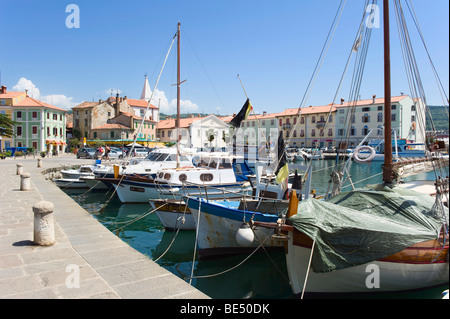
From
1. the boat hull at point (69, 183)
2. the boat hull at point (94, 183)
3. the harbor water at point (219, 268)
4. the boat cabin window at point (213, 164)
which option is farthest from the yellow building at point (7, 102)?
the harbor water at point (219, 268)

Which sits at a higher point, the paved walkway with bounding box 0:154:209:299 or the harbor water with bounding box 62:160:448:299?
the paved walkway with bounding box 0:154:209:299

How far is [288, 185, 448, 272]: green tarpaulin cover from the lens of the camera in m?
6.82

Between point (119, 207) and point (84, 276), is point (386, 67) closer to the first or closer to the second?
point (84, 276)

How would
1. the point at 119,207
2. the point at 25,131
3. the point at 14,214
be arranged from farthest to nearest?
1. the point at 25,131
2. the point at 119,207
3. the point at 14,214

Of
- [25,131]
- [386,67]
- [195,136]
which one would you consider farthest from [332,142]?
[386,67]

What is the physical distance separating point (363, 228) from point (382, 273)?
1.13 m

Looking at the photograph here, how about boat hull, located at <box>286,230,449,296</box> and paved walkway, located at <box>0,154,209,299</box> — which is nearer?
paved walkway, located at <box>0,154,209,299</box>

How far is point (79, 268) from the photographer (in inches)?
233

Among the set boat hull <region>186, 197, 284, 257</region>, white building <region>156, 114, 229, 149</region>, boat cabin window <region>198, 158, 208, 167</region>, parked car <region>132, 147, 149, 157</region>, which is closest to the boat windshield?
boat cabin window <region>198, 158, 208, 167</region>

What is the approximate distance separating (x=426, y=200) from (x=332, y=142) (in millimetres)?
78451

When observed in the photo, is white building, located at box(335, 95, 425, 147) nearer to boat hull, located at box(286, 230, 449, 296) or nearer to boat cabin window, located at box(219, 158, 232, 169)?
boat cabin window, located at box(219, 158, 232, 169)

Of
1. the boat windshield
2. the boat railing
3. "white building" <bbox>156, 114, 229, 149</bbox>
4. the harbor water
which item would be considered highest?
"white building" <bbox>156, 114, 229, 149</bbox>

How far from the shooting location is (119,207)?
64.1 feet

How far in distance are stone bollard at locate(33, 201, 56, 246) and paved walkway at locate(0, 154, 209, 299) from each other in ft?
0.49
